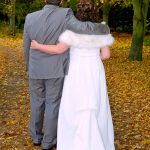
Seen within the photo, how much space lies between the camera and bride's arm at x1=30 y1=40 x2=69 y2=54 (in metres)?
6.09

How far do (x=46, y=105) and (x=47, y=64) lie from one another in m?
0.60

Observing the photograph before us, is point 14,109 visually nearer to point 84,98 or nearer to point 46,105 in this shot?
point 46,105

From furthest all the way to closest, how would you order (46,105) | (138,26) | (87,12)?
(138,26) < (46,105) < (87,12)

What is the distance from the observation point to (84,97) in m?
5.96

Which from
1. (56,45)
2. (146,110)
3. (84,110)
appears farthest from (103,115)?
(146,110)

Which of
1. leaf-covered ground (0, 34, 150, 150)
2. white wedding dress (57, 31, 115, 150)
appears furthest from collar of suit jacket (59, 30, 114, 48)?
leaf-covered ground (0, 34, 150, 150)

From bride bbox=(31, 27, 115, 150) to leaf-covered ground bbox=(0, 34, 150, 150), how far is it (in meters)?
1.24

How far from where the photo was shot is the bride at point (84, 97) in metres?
5.91

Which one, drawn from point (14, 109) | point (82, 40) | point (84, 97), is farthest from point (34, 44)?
point (14, 109)

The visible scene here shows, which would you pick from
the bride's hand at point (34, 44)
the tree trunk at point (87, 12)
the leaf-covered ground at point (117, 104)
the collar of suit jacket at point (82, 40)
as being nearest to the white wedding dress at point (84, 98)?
the collar of suit jacket at point (82, 40)

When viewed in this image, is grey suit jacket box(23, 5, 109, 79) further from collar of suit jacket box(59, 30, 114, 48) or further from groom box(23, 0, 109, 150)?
collar of suit jacket box(59, 30, 114, 48)

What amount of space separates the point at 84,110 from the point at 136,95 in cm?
601

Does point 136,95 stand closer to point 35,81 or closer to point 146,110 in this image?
point 146,110

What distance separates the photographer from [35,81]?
6.69m
